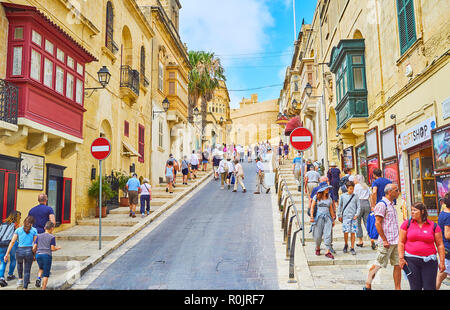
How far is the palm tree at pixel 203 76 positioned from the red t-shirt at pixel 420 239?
3542 cm

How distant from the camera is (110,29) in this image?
59.0 feet

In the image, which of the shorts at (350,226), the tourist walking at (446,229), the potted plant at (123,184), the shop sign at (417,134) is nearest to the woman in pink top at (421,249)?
the tourist walking at (446,229)

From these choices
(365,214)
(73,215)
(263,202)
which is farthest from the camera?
(263,202)

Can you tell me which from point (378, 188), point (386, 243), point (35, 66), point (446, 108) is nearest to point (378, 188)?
point (378, 188)

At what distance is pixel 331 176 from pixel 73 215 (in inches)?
365

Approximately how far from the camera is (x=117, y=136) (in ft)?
59.6

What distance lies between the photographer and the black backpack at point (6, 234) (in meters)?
7.88

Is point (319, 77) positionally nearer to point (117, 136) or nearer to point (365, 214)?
point (117, 136)

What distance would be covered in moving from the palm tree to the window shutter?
27.0 meters

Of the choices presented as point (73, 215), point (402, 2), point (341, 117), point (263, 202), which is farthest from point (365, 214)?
point (73, 215)

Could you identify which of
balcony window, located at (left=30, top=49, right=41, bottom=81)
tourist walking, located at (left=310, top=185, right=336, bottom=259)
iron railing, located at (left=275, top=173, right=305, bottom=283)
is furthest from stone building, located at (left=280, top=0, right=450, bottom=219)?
balcony window, located at (left=30, top=49, right=41, bottom=81)

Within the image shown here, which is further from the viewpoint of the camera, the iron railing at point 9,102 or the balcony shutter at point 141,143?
the balcony shutter at point 141,143

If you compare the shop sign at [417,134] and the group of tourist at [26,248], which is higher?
the shop sign at [417,134]

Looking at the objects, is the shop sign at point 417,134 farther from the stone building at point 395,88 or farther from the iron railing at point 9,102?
the iron railing at point 9,102
